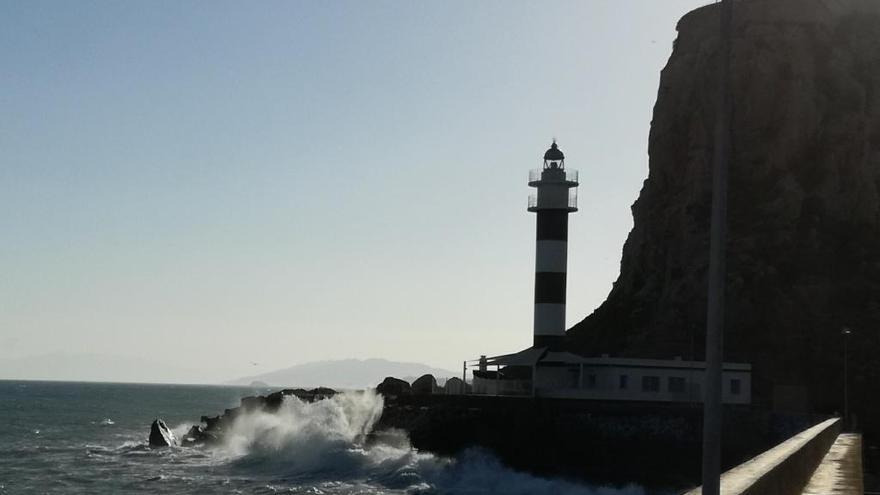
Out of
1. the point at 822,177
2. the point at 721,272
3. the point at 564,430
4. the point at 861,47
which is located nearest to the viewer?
the point at 721,272

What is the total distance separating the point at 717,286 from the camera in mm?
10633

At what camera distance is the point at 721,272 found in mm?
10688

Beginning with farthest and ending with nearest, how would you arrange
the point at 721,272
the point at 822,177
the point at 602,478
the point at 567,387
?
the point at 822,177 → the point at 567,387 → the point at 602,478 → the point at 721,272

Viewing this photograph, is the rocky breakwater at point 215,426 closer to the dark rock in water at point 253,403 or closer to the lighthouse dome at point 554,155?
the dark rock in water at point 253,403

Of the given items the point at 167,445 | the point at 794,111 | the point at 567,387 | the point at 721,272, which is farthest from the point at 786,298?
the point at 721,272

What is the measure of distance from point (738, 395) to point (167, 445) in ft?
107

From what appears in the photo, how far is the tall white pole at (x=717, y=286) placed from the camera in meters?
10.0

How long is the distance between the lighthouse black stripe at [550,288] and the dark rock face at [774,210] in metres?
11.2

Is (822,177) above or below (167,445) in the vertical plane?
above

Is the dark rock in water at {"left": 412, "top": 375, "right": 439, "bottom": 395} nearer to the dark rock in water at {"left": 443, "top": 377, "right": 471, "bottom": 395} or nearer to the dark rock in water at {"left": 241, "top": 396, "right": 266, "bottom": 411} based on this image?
the dark rock in water at {"left": 443, "top": 377, "right": 471, "bottom": 395}

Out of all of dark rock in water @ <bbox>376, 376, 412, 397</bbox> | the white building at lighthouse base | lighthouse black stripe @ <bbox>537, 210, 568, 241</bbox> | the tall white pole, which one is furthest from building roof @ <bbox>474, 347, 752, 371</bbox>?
the tall white pole

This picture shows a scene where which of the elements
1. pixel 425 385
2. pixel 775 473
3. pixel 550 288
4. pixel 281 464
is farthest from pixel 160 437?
pixel 775 473

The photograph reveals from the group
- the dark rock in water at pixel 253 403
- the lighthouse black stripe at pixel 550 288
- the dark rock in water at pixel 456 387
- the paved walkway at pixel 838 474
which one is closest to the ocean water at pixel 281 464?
the dark rock in water at pixel 253 403

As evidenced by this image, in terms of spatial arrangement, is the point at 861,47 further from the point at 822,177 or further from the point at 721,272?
the point at 721,272
